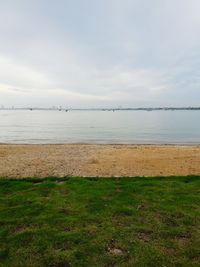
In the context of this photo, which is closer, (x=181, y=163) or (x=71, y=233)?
(x=71, y=233)

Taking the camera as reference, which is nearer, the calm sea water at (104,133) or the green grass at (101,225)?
the green grass at (101,225)

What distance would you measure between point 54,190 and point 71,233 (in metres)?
2.95

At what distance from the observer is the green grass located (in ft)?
13.5

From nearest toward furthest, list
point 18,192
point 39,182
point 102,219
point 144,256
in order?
point 144,256 → point 102,219 → point 18,192 → point 39,182

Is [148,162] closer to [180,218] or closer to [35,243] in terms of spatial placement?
[180,218]

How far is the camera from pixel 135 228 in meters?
5.09

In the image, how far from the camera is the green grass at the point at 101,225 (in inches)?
162

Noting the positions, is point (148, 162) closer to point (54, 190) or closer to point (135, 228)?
point (54, 190)

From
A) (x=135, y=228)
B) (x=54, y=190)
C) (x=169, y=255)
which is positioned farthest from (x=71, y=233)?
(x=54, y=190)

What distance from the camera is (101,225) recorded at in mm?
5188

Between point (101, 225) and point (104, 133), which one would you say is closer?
point (101, 225)

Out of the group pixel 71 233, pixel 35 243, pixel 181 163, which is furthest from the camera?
pixel 181 163

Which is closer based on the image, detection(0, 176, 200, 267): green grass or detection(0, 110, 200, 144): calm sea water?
detection(0, 176, 200, 267): green grass

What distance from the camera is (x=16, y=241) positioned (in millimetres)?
4637
